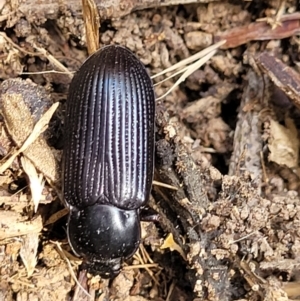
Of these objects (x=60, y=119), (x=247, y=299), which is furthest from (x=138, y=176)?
(x=247, y=299)

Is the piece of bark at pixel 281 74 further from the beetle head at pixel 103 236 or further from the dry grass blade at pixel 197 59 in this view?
the beetle head at pixel 103 236

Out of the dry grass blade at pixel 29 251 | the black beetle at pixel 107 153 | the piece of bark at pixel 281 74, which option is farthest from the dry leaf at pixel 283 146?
the dry grass blade at pixel 29 251

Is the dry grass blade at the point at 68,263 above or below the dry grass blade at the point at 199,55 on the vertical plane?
below

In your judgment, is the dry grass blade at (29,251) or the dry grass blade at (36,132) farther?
the dry grass blade at (29,251)

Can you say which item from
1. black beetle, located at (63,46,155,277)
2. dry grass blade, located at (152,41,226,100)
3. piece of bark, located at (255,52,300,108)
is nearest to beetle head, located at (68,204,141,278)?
black beetle, located at (63,46,155,277)

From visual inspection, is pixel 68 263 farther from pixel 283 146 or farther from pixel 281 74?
pixel 281 74

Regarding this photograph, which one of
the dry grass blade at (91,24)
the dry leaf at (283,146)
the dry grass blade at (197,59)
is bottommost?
the dry leaf at (283,146)
